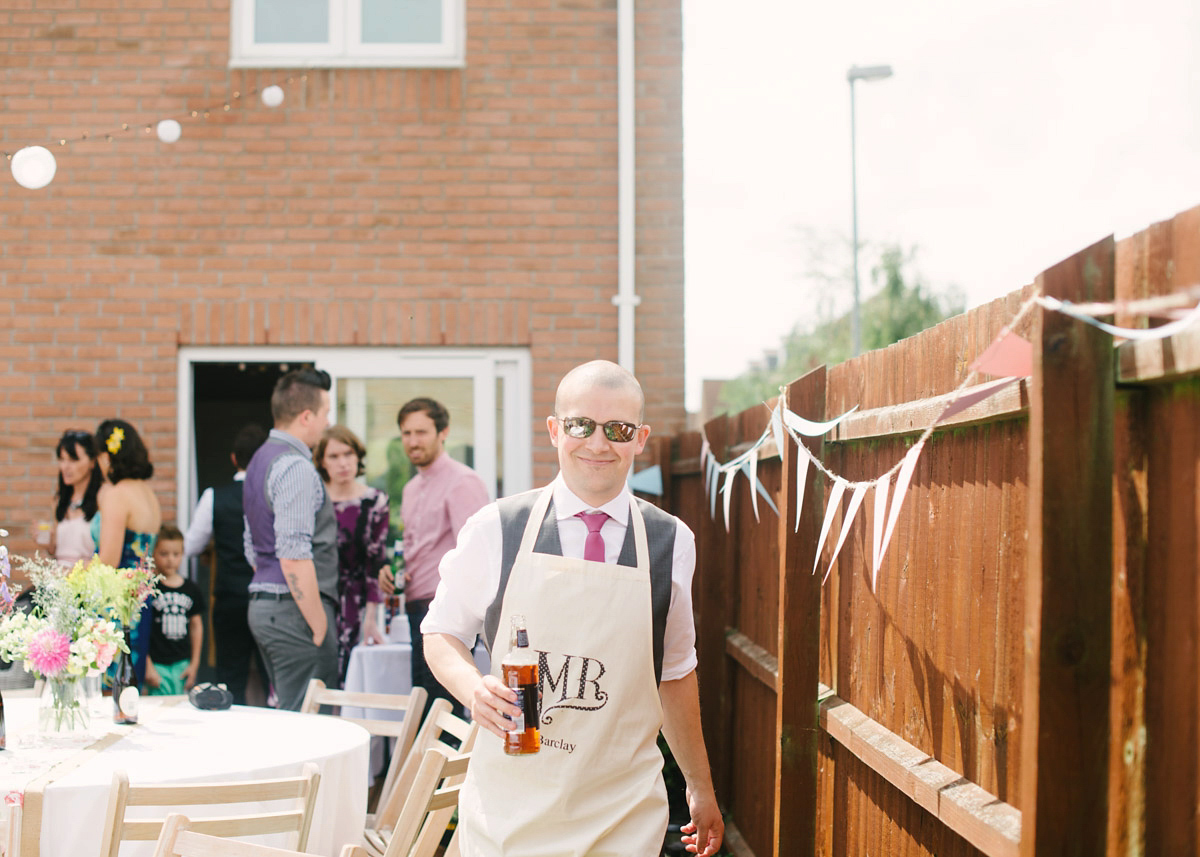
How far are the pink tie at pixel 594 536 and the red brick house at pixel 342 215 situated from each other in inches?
170

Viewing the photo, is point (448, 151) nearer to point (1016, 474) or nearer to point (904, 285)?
point (1016, 474)

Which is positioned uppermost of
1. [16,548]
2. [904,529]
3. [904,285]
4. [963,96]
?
[963,96]

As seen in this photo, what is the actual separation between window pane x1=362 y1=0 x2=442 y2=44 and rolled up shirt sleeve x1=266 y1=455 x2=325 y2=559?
326 centimetres

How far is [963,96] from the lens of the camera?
46125 mm

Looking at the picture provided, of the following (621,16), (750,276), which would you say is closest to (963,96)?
(750,276)

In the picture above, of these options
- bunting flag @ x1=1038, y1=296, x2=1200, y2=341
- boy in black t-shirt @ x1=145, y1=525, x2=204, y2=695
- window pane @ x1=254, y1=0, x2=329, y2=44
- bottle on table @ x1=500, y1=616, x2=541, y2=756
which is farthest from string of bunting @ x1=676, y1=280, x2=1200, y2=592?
window pane @ x1=254, y1=0, x2=329, y2=44

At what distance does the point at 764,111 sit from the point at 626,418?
1482 inches

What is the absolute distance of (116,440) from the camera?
6.07 metres

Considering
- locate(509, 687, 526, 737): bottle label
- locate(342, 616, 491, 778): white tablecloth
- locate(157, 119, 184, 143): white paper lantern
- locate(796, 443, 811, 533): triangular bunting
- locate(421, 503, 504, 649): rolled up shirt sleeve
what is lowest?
locate(342, 616, 491, 778): white tablecloth

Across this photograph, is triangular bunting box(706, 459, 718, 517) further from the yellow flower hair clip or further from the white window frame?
the white window frame

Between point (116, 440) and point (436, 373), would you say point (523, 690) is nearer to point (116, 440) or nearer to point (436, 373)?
point (116, 440)

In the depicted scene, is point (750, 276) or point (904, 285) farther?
point (750, 276)

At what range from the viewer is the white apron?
263 centimetres

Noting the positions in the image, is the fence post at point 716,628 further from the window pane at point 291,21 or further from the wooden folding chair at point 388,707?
the window pane at point 291,21
